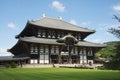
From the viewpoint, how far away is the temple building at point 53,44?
172 feet

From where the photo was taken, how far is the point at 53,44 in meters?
53.1

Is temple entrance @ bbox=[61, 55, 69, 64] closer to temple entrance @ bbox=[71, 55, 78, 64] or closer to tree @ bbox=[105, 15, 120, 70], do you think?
temple entrance @ bbox=[71, 55, 78, 64]

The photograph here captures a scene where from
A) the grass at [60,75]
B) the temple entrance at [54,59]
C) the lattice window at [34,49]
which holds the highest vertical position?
the lattice window at [34,49]

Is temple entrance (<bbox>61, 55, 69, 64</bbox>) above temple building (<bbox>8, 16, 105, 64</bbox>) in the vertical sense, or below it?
below

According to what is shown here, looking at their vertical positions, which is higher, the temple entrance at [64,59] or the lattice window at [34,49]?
the lattice window at [34,49]

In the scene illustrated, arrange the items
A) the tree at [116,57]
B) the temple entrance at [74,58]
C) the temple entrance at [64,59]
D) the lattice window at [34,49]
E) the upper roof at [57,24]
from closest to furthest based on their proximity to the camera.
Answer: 1. the tree at [116,57]
2. the lattice window at [34,49]
3. the temple entrance at [64,59]
4. the upper roof at [57,24]
5. the temple entrance at [74,58]

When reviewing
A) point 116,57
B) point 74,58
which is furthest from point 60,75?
point 74,58

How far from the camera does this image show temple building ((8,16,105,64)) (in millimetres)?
52281

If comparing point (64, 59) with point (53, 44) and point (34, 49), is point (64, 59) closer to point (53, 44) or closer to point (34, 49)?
point (53, 44)

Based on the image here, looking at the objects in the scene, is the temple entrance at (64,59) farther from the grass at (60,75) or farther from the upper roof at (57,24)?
the grass at (60,75)

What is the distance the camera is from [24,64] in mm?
50094

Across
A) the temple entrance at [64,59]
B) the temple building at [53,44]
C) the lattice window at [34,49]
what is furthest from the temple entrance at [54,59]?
the lattice window at [34,49]

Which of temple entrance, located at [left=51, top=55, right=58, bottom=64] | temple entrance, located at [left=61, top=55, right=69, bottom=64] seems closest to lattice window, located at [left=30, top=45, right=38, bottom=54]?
temple entrance, located at [left=51, top=55, right=58, bottom=64]

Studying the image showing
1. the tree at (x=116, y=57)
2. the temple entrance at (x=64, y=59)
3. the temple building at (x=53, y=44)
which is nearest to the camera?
the tree at (x=116, y=57)
